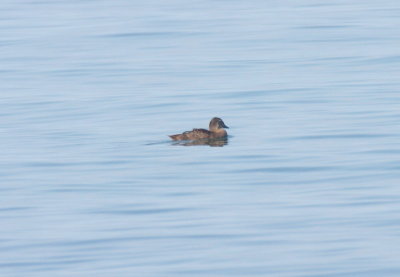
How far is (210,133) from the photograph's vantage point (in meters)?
19.1

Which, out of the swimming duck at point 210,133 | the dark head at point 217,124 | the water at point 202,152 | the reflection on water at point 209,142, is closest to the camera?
the water at point 202,152

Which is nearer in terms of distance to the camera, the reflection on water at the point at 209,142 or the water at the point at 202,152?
the water at the point at 202,152

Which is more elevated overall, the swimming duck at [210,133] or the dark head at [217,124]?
the dark head at [217,124]

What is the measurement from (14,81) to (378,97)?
7.94 metres

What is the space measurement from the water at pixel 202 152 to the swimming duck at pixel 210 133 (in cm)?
19

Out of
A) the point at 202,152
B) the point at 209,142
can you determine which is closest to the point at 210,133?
the point at 209,142

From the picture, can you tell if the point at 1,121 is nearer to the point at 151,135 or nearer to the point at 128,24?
the point at 151,135

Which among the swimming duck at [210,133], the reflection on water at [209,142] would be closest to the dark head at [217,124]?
the swimming duck at [210,133]

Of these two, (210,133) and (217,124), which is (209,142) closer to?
(210,133)

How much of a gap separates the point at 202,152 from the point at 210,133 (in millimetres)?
939

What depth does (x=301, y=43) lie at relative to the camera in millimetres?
30750

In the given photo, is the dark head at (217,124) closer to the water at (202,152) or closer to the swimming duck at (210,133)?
the swimming duck at (210,133)

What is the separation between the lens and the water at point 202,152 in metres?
12.4

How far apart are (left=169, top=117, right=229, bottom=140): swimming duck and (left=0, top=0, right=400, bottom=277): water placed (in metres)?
0.19
